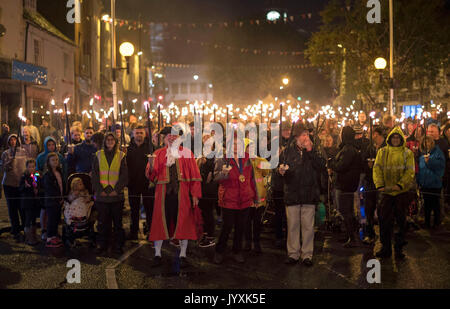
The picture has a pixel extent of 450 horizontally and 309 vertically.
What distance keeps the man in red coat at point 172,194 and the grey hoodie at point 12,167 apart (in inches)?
124

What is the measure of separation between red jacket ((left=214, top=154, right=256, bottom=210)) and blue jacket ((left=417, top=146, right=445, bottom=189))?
13.5ft

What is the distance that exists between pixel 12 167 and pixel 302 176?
539 centimetres

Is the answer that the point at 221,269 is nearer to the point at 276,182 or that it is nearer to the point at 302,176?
the point at 302,176

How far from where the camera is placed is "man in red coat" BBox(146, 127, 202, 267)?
7.91 m

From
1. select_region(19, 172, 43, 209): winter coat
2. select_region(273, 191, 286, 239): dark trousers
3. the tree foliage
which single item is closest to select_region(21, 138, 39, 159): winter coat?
select_region(19, 172, 43, 209): winter coat

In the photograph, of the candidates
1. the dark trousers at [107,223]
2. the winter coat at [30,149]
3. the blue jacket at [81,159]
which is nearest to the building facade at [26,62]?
the winter coat at [30,149]

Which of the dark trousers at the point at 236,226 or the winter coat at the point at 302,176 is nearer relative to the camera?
the winter coat at the point at 302,176

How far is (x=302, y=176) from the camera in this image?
7934 millimetres

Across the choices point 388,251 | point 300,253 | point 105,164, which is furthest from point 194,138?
point 388,251

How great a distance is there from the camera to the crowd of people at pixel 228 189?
7.99m

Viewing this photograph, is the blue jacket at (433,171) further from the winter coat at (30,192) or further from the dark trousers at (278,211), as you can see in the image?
the winter coat at (30,192)

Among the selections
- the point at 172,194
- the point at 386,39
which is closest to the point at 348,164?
the point at 172,194
